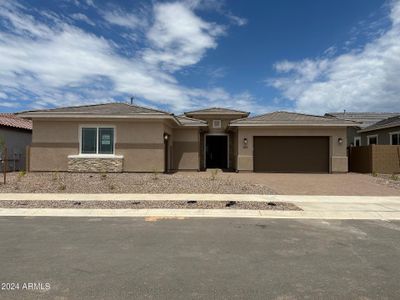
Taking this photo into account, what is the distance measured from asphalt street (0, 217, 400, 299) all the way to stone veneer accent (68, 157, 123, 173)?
1062 centimetres

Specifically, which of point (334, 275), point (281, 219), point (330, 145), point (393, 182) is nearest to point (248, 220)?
point (281, 219)

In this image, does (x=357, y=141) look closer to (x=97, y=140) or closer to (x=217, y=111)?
(x=217, y=111)

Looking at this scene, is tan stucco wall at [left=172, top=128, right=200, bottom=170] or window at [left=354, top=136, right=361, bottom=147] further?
window at [left=354, top=136, right=361, bottom=147]

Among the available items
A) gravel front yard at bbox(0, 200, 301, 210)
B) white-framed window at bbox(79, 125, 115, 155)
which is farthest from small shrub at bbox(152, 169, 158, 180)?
gravel front yard at bbox(0, 200, 301, 210)

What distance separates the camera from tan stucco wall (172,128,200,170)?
24031 millimetres

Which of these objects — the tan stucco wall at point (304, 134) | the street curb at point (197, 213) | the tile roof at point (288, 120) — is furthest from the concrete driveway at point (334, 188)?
the tile roof at point (288, 120)

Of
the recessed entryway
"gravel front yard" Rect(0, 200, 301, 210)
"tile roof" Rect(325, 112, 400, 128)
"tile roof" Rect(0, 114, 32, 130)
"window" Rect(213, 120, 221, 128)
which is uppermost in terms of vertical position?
"tile roof" Rect(325, 112, 400, 128)

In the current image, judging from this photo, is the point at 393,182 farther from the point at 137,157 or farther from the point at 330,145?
the point at 137,157

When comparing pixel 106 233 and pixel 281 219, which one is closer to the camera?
pixel 106 233

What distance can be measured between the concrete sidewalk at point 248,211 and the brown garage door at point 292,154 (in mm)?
10080

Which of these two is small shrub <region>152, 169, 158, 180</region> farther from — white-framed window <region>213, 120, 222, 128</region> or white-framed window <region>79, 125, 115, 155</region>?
white-framed window <region>213, 120, 222, 128</region>

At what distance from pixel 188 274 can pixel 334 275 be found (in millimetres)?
2093

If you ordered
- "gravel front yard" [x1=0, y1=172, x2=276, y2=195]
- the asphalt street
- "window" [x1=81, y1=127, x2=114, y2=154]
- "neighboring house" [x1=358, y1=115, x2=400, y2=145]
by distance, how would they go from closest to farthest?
the asphalt street → "gravel front yard" [x1=0, y1=172, x2=276, y2=195] → "window" [x1=81, y1=127, x2=114, y2=154] → "neighboring house" [x1=358, y1=115, x2=400, y2=145]

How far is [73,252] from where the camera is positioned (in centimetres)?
627
